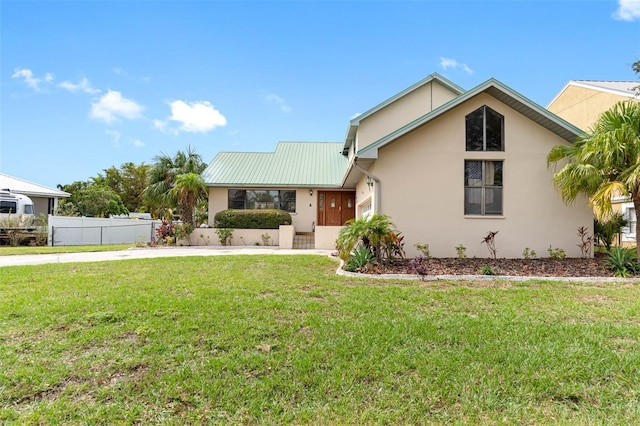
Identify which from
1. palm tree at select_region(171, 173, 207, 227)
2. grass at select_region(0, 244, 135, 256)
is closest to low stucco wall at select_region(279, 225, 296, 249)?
palm tree at select_region(171, 173, 207, 227)

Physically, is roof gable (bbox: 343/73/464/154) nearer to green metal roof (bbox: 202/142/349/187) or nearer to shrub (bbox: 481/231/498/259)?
green metal roof (bbox: 202/142/349/187)

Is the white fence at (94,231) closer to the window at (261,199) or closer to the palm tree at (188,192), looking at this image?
the palm tree at (188,192)

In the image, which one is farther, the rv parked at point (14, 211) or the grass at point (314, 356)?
the rv parked at point (14, 211)

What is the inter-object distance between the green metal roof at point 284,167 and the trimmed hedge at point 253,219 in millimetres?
1749

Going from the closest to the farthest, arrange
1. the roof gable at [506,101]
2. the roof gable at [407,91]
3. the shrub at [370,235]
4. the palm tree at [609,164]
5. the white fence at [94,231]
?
1. the palm tree at [609,164]
2. the shrub at [370,235]
3. the roof gable at [506,101]
4. the roof gable at [407,91]
5. the white fence at [94,231]

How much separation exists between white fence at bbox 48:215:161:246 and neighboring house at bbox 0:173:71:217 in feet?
28.9

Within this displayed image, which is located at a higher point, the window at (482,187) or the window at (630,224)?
the window at (482,187)

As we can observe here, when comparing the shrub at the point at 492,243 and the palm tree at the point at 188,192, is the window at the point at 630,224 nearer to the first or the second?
the shrub at the point at 492,243

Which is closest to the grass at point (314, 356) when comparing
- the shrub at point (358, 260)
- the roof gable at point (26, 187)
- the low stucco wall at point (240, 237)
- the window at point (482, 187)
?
the shrub at point (358, 260)

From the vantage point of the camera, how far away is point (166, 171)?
1852cm

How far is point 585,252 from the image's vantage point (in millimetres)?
10297

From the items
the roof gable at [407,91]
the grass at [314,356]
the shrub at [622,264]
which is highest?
the roof gable at [407,91]

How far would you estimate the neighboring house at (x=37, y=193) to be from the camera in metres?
24.4

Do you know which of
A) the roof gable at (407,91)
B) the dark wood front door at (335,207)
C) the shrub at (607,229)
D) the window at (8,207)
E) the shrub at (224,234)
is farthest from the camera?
the window at (8,207)
